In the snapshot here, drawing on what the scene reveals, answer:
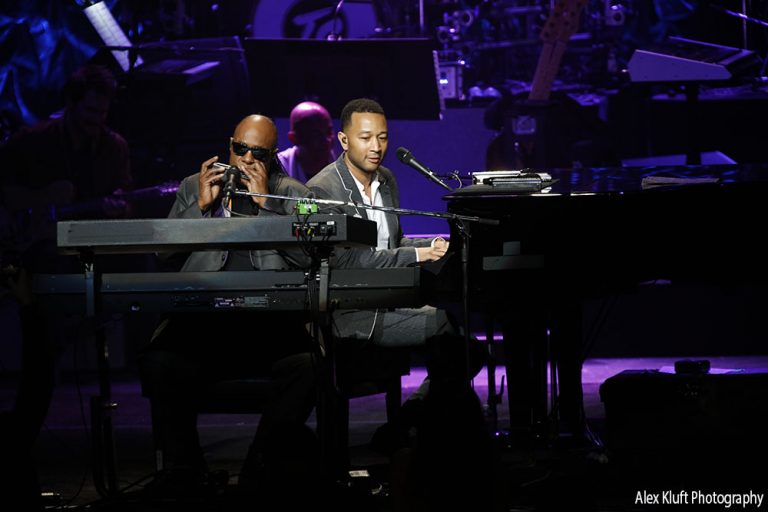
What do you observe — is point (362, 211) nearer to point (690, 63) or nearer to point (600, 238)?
point (600, 238)

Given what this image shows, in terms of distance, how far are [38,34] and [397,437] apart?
224 inches

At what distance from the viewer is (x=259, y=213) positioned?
4543 mm

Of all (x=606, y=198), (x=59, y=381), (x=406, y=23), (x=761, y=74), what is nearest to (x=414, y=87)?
(x=406, y=23)

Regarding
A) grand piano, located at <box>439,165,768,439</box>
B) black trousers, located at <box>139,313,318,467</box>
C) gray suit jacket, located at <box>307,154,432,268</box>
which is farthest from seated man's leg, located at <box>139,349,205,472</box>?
grand piano, located at <box>439,165,768,439</box>

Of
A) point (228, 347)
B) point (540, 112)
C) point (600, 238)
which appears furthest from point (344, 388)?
point (540, 112)

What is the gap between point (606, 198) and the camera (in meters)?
4.11

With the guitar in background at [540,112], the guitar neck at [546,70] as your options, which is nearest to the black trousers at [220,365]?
the guitar in background at [540,112]

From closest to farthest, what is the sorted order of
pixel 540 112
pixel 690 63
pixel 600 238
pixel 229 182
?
pixel 229 182 → pixel 600 238 → pixel 690 63 → pixel 540 112

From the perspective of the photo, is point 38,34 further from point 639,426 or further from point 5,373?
point 639,426

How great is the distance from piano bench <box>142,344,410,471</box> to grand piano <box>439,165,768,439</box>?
45 centimetres

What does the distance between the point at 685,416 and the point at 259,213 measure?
2066 mm

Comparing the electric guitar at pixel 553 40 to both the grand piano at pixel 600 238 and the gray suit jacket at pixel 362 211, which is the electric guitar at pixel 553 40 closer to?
the gray suit jacket at pixel 362 211

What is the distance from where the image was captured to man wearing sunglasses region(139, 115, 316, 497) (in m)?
4.02

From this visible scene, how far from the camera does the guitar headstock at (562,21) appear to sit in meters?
8.45
